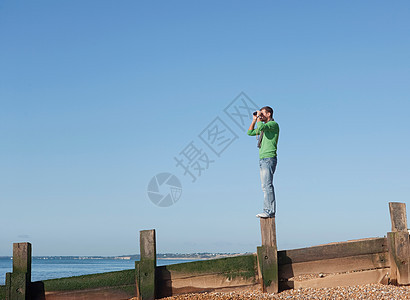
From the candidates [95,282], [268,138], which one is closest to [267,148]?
[268,138]

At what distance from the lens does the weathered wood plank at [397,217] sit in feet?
31.8

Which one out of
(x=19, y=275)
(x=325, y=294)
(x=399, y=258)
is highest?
(x=19, y=275)

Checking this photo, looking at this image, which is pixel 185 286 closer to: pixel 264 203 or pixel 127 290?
pixel 127 290

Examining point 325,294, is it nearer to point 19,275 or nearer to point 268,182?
point 268,182

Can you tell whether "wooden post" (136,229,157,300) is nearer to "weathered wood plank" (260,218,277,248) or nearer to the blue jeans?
"weathered wood plank" (260,218,277,248)

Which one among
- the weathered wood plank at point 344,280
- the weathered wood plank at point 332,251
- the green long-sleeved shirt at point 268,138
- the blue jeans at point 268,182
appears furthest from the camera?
the green long-sleeved shirt at point 268,138

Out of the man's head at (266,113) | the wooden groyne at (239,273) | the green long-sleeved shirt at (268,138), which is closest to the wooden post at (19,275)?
the wooden groyne at (239,273)

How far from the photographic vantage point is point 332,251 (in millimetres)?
9414

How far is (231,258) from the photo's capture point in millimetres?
9281

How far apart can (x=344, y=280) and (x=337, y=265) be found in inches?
13.4

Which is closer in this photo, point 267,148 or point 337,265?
point 337,265

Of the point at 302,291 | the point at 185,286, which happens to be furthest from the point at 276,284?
the point at 185,286

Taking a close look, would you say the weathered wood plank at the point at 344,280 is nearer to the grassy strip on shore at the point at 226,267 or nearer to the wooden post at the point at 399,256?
the wooden post at the point at 399,256

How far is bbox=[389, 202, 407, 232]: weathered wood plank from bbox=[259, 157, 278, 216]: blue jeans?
9.06ft
